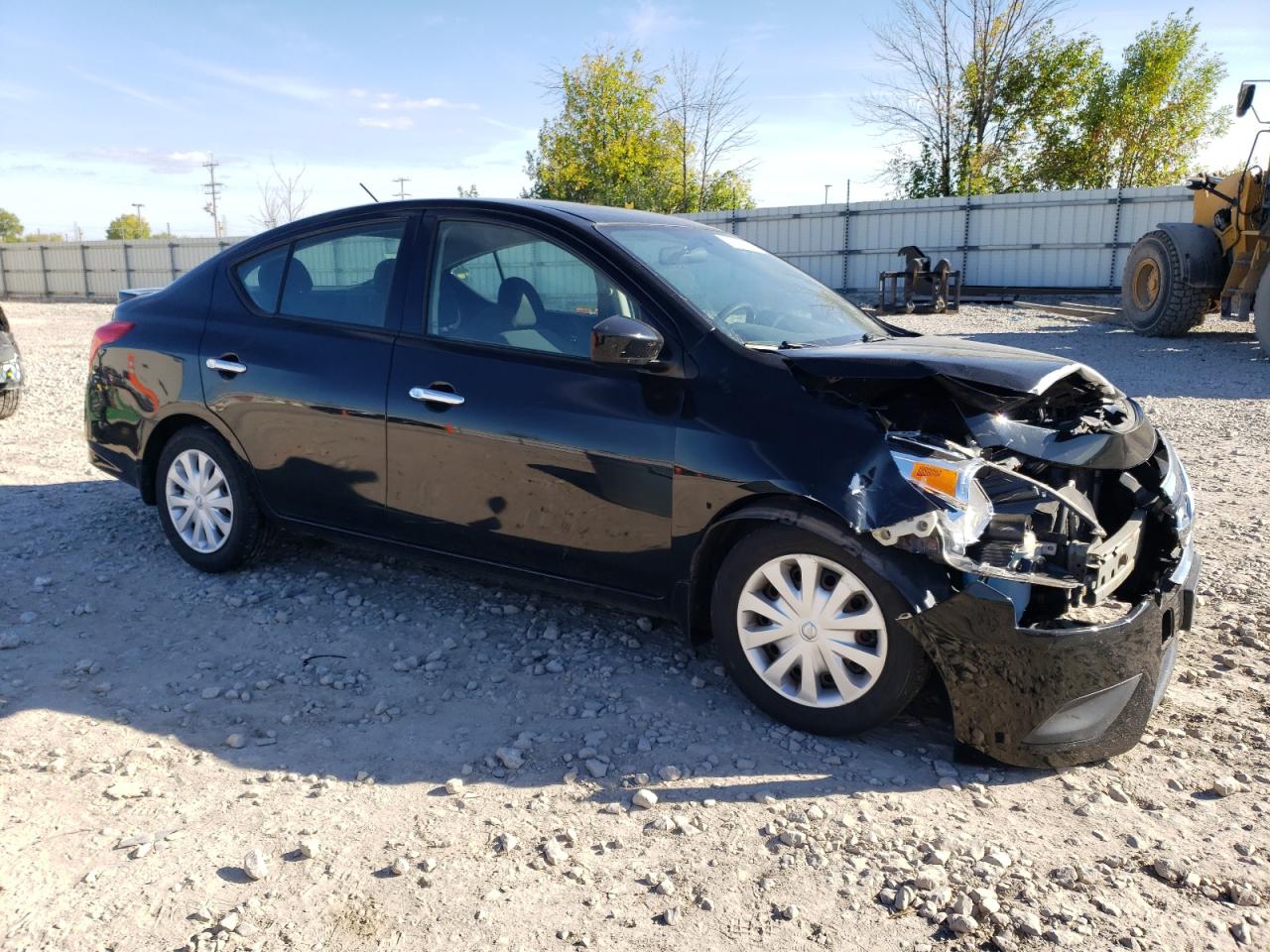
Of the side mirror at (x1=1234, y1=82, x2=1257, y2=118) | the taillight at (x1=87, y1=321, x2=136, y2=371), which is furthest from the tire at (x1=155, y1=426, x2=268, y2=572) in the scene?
the side mirror at (x1=1234, y1=82, x2=1257, y2=118)

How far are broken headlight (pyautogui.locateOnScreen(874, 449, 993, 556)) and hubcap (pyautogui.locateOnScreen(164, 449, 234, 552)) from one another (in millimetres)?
3144

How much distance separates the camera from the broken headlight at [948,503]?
2924 mm

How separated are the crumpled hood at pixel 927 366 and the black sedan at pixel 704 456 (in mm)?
14

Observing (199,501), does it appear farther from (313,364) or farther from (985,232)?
(985,232)

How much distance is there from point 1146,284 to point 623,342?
1445cm

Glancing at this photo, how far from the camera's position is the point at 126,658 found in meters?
3.90

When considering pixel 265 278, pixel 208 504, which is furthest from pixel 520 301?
pixel 208 504

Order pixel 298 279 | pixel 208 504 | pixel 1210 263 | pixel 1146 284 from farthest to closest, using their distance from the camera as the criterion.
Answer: pixel 1146 284 < pixel 1210 263 < pixel 208 504 < pixel 298 279

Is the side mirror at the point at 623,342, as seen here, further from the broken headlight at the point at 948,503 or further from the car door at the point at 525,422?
the broken headlight at the point at 948,503

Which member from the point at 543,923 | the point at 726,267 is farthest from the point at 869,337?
the point at 543,923

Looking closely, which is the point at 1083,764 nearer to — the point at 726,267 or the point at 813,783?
the point at 813,783

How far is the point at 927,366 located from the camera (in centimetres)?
311

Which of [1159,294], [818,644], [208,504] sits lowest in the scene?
[818,644]

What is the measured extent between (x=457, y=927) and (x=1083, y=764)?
200 centimetres
